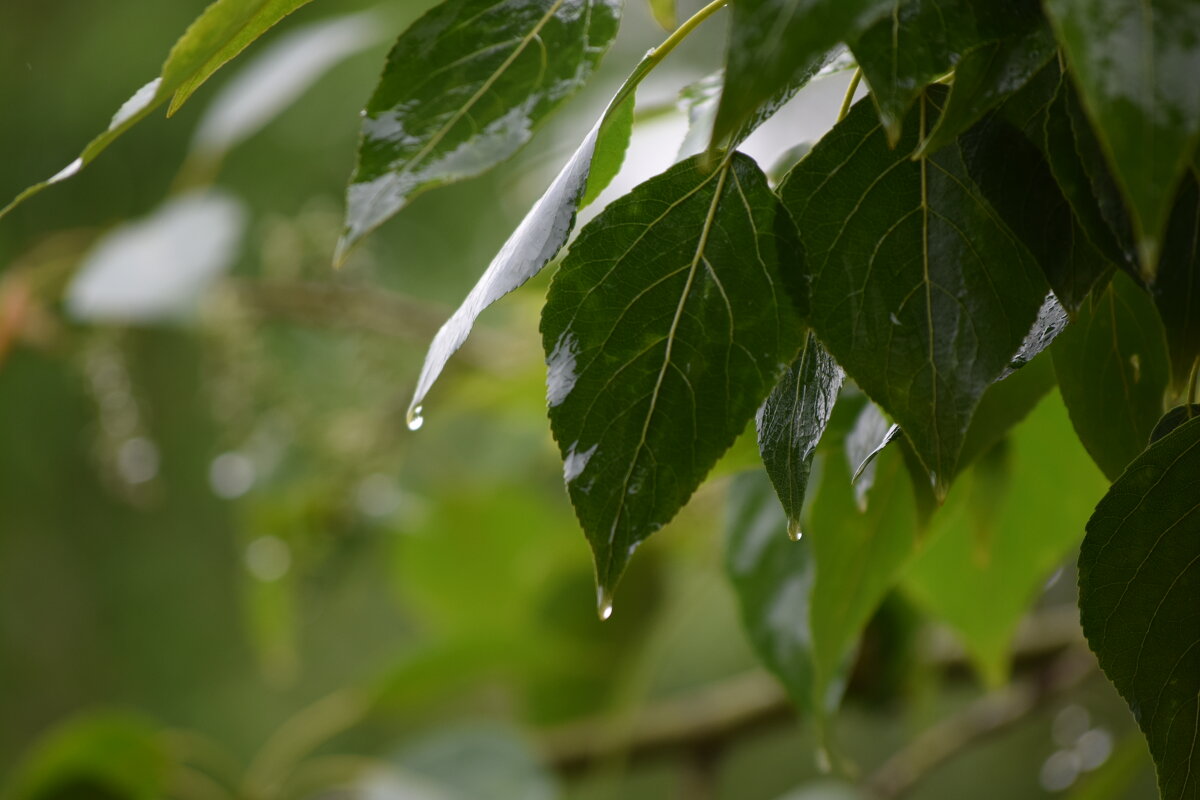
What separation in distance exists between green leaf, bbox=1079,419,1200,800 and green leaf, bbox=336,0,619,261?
8 centimetres

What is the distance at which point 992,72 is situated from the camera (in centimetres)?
12

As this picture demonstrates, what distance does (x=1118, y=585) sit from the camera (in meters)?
0.14

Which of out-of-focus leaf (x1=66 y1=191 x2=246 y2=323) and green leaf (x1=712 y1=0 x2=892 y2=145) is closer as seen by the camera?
green leaf (x1=712 y1=0 x2=892 y2=145)

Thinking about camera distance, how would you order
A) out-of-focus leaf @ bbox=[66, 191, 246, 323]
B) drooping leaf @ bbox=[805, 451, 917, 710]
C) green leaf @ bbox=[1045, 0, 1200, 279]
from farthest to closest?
out-of-focus leaf @ bbox=[66, 191, 246, 323], drooping leaf @ bbox=[805, 451, 917, 710], green leaf @ bbox=[1045, 0, 1200, 279]

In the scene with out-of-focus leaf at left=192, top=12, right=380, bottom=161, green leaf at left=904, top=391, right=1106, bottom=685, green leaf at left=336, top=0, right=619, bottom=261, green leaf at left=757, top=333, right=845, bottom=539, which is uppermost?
green leaf at left=336, top=0, right=619, bottom=261

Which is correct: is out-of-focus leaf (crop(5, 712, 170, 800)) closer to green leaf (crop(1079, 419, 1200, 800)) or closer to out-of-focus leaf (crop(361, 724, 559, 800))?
out-of-focus leaf (crop(361, 724, 559, 800))

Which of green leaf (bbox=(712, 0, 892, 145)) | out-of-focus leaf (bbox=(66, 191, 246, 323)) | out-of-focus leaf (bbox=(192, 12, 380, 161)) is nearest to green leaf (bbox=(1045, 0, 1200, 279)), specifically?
green leaf (bbox=(712, 0, 892, 145))

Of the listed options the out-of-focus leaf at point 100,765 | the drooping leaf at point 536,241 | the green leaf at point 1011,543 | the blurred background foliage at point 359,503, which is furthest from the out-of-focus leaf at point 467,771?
the drooping leaf at point 536,241

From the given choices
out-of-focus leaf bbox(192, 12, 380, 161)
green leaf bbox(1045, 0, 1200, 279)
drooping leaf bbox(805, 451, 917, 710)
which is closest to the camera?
green leaf bbox(1045, 0, 1200, 279)

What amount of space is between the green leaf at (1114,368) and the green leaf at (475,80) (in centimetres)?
7

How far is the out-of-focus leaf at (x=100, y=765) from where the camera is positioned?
1.70 ft

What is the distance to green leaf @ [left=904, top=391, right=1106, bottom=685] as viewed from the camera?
259mm

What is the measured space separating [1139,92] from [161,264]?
39 cm

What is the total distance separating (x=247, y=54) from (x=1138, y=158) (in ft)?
3.81
